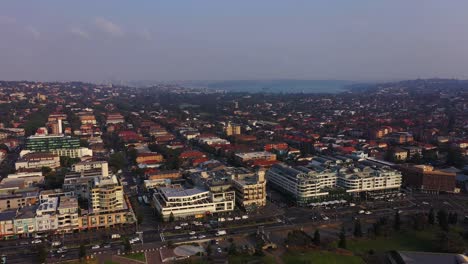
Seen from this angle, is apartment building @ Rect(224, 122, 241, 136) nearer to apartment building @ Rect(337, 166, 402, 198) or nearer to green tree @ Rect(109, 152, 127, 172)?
green tree @ Rect(109, 152, 127, 172)

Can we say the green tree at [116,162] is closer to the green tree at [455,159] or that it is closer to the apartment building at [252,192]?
the apartment building at [252,192]

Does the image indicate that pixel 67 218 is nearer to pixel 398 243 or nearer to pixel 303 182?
pixel 303 182

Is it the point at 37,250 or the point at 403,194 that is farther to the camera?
the point at 403,194

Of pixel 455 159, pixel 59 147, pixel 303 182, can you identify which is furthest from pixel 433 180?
pixel 59 147

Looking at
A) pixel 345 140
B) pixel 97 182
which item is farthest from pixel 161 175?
pixel 345 140

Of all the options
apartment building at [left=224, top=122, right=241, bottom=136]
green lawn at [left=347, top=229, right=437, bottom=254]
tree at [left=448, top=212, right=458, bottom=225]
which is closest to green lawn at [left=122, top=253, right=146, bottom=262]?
green lawn at [left=347, top=229, right=437, bottom=254]

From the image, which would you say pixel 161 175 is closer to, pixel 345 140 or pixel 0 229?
pixel 0 229
